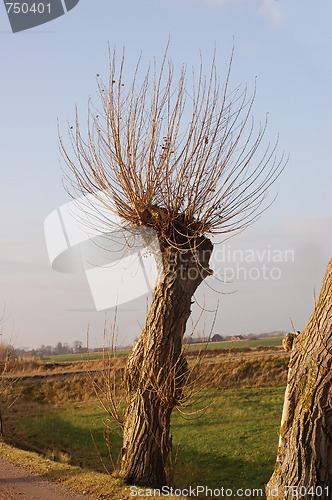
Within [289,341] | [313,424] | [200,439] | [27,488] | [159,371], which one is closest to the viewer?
[313,424]

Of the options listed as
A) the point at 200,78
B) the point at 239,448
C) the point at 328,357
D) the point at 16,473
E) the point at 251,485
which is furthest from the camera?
the point at 239,448

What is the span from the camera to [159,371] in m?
8.48

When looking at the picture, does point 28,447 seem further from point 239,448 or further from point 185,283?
point 185,283

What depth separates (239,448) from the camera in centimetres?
1912

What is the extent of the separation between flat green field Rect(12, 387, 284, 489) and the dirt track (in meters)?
5.49

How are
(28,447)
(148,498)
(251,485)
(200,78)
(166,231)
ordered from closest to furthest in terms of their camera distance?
(148,498) → (200,78) → (166,231) → (251,485) → (28,447)

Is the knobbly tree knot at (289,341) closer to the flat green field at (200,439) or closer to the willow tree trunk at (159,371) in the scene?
the willow tree trunk at (159,371)

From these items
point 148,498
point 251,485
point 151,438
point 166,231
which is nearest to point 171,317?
A: point 166,231

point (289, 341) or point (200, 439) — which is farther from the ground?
point (289, 341)

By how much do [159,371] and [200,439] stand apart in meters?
13.2

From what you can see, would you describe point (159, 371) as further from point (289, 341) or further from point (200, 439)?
point (200, 439)

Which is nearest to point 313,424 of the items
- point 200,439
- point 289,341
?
point 289,341

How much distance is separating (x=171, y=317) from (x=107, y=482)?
3.10 m

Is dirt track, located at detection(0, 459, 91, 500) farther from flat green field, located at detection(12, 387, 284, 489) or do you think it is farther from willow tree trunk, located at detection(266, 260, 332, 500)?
flat green field, located at detection(12, 387, 284, 489)
